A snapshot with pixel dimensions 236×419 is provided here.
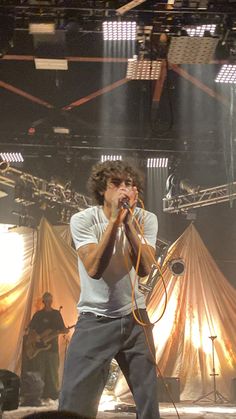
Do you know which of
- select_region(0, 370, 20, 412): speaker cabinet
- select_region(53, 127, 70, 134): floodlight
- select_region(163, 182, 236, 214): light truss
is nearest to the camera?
select_region(0, 370, 20, 412): speaker cabinet

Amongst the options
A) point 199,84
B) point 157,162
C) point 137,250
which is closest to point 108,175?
point 137,250

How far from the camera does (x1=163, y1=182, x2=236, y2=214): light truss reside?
8.77 metres

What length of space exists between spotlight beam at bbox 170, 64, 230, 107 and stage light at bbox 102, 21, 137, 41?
44.4 inches

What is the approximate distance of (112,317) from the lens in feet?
7.65

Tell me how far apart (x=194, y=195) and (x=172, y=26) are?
3.57 meters

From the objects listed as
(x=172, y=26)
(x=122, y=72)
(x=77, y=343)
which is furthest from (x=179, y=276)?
(x=77, y=343)

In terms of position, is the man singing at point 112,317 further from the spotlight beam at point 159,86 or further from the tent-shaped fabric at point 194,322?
the tent-shaped fabric at point 194,322

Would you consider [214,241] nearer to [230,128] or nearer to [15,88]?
[230,128]

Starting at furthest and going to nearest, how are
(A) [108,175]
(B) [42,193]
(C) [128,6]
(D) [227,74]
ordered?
(B) [42,193]
(D) [227,74]
(C) [128,6]
(A) [108,175]

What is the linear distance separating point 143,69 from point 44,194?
2.97m

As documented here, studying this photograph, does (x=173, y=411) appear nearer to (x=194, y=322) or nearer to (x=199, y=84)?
(x=194, y=322)

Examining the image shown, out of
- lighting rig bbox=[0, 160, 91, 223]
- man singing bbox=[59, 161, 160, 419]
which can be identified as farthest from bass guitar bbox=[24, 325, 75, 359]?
man singing bbox=[59, 161, 160, 419]

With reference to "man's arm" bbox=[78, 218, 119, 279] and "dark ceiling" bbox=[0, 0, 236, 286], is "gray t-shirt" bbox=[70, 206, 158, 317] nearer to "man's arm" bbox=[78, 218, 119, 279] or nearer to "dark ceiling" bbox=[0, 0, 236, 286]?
"man's arm" bbox=[78, 218, 119, 279]

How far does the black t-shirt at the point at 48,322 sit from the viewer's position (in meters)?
7.78
